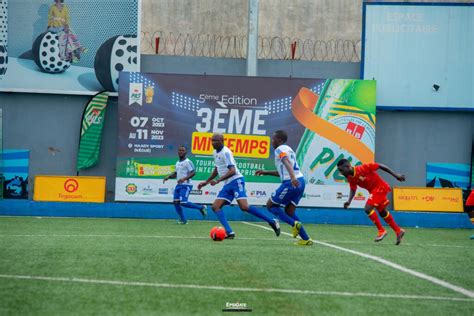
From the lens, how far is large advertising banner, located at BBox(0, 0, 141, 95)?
29375 mm

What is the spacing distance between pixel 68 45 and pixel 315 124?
8062mm

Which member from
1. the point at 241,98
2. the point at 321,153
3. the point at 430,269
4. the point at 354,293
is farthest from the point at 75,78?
the point at 354,293

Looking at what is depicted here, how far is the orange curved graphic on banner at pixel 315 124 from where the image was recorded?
→ 2869cm

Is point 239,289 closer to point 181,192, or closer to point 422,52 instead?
point 181,192

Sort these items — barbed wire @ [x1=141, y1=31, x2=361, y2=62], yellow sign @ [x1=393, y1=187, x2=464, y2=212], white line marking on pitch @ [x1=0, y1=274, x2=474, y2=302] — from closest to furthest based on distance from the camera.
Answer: white line marking on pitch @ [x1=0, y1=274, x2=474, y2=302], yellow sign @ [x1=393, y1=187, x2=464, y2=212], barbed wire @ [x1=141, y1=31, x2=361, y2=62]

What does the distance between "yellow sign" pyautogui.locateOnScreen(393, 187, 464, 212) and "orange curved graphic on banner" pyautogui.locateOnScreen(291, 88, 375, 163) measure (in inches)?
73.1

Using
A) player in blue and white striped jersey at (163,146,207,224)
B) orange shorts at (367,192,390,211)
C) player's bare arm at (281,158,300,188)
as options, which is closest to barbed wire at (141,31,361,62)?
player in blue and white striped jersey at (163,146,207,224)

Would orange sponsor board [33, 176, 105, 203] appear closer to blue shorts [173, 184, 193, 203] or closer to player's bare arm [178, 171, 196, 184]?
blue shorts [173, 184, 193, 203]

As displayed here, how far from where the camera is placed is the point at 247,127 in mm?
28672

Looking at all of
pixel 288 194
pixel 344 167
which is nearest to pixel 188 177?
pixel 288 194

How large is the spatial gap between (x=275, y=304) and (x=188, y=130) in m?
20.9

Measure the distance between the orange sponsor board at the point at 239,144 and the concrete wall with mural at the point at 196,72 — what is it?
2.58 m

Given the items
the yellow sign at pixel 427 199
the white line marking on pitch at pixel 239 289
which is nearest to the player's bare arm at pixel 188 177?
the yellow sign at pixel 427 199

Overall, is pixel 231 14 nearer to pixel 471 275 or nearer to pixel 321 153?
pixel 321 153
